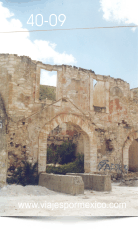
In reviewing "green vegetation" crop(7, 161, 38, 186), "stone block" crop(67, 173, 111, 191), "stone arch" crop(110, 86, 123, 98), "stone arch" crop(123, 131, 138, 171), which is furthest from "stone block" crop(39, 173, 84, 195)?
"stone arch" crop(110, 86, 123, 98)

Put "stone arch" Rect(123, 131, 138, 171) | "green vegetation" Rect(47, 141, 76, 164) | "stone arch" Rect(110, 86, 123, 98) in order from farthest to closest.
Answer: "green vegetation" Rect(47, 141, 76, 164) < "stone arch" Rect(110, 86, 123, 98) < "stone arch" Rect(123, 131, 138, 171)

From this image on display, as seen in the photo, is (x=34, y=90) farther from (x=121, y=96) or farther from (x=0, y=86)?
(x=121, y=96)

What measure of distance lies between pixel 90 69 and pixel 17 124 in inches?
184

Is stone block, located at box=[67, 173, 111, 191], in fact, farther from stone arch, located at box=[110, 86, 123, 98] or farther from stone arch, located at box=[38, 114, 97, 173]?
stone arch, located at box=[110, 86, 123, 98]

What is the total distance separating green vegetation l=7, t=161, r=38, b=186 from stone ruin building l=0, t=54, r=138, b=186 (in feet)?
0.65

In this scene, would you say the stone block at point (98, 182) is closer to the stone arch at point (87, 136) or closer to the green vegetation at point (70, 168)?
the stone arch at point (87, 136)

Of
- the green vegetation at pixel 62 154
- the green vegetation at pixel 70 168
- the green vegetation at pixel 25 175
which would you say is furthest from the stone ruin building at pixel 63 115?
the green vegetation at pixel 62 154

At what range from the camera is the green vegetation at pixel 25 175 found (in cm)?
844

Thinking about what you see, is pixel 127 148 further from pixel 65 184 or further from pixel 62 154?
pixel 65 184

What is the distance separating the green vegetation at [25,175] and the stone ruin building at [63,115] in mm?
199

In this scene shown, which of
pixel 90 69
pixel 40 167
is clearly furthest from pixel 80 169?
pixel 90 69

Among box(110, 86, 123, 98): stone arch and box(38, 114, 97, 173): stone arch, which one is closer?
box(38, 114, 97, 173): stone arch

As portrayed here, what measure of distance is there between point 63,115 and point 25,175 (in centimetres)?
299

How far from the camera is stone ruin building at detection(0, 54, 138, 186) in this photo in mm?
8906
